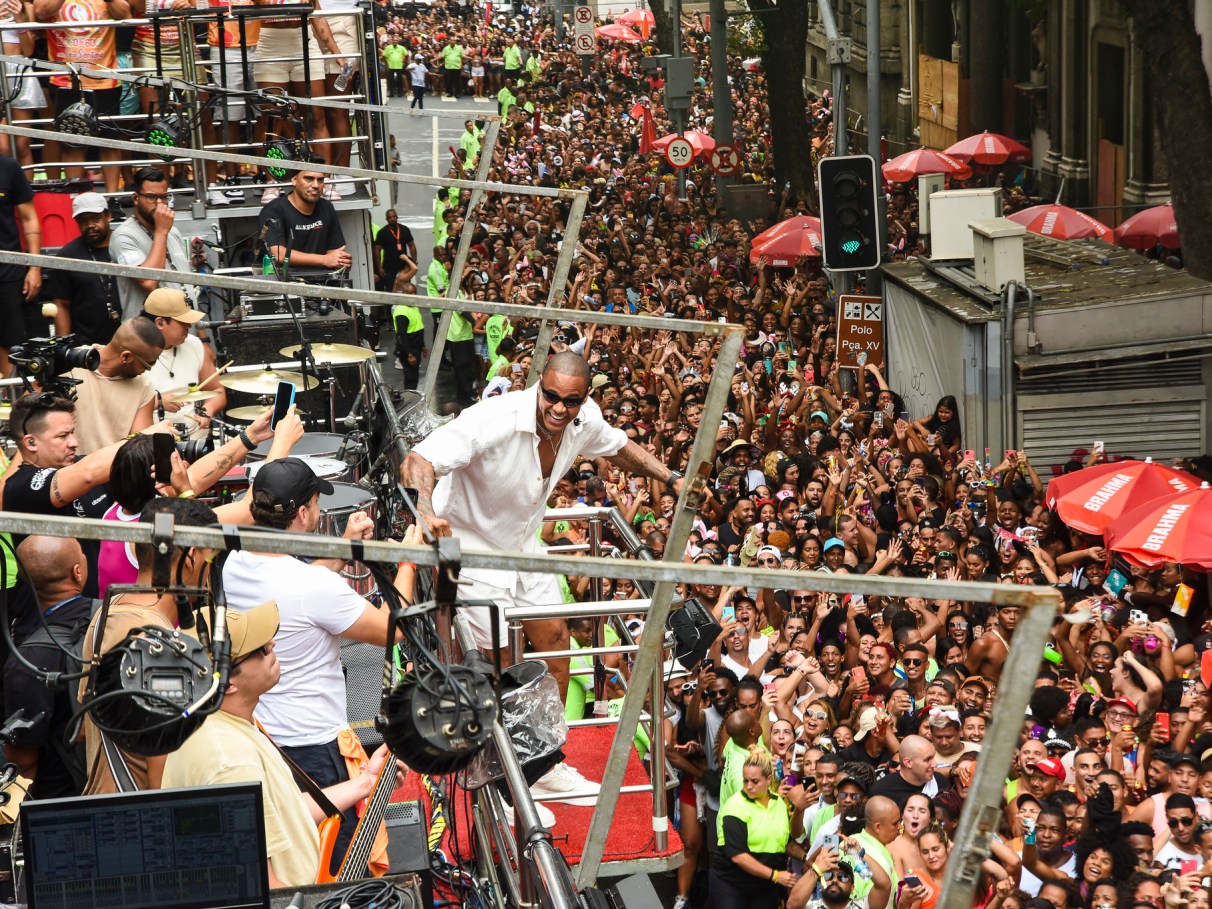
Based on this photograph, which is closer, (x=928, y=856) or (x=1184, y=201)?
(x=928, y=856)

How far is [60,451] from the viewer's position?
6.73m

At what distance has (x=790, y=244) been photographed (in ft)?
67.9

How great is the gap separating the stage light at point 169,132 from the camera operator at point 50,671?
5.64 m

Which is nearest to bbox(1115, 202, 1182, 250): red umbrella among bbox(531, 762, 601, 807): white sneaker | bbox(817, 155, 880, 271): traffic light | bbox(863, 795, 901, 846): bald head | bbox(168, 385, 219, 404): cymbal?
bbox(817, 155, 880, 271): traffic light

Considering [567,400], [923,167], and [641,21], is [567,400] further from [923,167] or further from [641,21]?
[641,21]

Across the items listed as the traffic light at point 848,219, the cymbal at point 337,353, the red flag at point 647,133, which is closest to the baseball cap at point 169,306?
the cymbal at point 337,353

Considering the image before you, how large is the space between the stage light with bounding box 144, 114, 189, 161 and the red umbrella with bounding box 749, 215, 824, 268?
9653 millimetres

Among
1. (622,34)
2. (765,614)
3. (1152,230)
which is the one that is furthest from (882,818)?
(622,34)

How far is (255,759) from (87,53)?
10.1 metres

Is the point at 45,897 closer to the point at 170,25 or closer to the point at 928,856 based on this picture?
the point at 928,856

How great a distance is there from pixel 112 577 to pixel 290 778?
181 cm

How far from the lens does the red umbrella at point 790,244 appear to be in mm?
20656

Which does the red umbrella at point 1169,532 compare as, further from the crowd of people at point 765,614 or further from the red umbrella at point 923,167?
the red umbrella at point 923,167

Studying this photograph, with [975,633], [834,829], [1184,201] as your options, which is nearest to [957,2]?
[1184,201]
